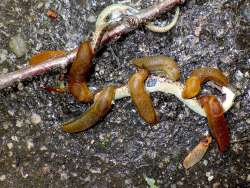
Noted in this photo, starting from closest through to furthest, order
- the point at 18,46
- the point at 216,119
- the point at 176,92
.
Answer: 1. the point at 216,119
2. the point at 176,92
3. the point at 18,46

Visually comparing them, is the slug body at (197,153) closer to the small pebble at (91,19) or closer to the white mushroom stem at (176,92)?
the white mushroom stem at (176,92)

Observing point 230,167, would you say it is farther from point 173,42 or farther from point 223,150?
point 173,42

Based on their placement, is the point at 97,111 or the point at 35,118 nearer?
the point at 97,111

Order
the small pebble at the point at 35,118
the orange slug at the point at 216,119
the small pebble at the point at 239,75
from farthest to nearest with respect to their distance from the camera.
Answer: the small pebble at the point at 35,118, the small pebble at the point at 239,75, the orange slug at the point at 216,119

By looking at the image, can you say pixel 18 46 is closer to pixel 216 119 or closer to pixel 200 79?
pixel 200 79

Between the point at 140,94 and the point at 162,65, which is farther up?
the point at 162,65

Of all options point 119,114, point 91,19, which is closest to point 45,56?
point 91,19

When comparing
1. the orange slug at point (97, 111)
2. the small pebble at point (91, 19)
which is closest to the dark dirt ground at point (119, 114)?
the small pebble at point (91, 19)
